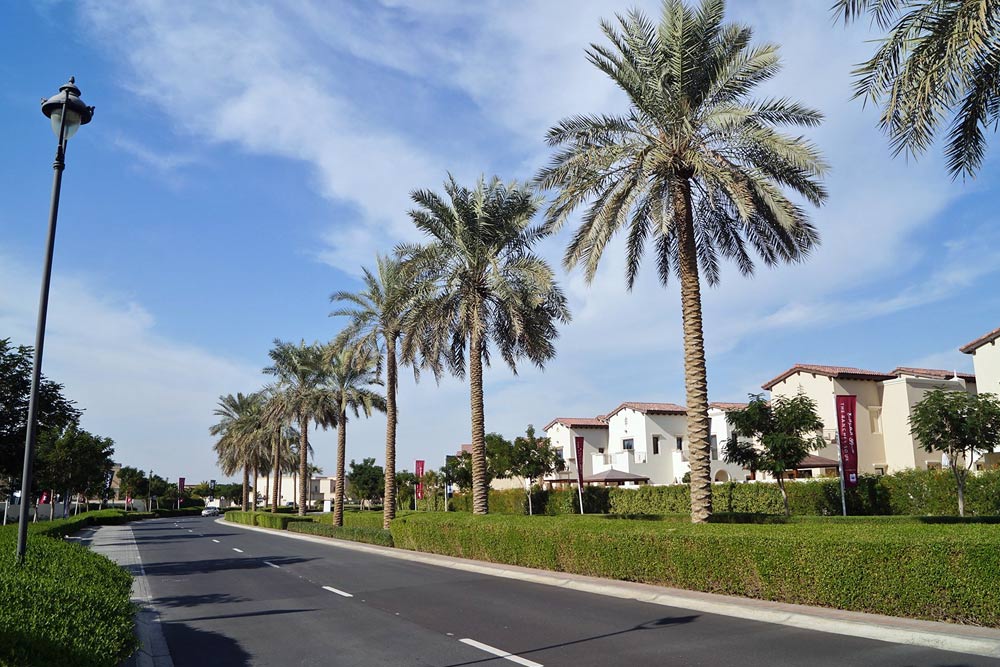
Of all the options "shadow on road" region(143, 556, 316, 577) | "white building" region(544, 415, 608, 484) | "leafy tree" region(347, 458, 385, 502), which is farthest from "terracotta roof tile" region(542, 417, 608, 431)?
"shadow on road" region(143, 556, 316, 577)

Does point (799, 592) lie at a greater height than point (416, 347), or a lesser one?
lesser

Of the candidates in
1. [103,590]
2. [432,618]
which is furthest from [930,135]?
[103,590]

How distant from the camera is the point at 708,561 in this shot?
12.9m

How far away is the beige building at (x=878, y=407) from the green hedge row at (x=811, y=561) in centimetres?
3276

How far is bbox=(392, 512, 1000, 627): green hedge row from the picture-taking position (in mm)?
9289

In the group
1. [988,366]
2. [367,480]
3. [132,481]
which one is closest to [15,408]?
[988,366]

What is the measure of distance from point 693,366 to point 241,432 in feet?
166

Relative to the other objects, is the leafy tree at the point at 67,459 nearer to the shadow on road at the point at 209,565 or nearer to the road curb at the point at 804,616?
the shadow on road at the point at 209,565

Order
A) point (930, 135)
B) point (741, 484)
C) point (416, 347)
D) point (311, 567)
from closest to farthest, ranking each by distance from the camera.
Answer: point (930, 135), point (311, 567), point (416, 347), point (741, 484)

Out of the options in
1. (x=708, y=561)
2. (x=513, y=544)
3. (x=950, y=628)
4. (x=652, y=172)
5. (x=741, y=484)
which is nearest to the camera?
(x=950, y=628)

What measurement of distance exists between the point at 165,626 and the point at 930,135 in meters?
14.4

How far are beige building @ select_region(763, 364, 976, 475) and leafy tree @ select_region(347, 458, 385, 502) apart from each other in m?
48.6

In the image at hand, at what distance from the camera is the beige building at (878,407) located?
148 ft

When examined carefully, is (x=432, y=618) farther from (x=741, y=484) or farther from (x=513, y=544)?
(x=741, y=484)
